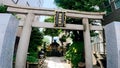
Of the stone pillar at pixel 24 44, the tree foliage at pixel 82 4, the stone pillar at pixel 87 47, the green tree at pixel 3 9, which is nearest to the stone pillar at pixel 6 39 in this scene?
the stone pillar at pixel 24 44

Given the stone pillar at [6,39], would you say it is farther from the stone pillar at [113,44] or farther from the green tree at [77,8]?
the green tree at [77,8]

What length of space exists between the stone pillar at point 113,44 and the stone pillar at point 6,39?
3776mm

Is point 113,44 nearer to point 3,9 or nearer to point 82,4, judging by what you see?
point 82,4

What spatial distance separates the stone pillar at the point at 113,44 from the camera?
274 inches

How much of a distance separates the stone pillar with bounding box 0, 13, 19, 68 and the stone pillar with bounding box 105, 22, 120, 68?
12.4ft

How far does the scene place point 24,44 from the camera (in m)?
8.91

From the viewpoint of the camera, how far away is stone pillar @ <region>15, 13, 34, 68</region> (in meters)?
8.66

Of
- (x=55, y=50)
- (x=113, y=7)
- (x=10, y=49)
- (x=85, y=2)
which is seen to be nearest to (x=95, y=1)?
(x=85, y=2)

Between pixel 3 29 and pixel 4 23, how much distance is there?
22 cm

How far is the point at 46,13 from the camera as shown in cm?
965

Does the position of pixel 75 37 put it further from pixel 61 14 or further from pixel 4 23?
pixel 4 23

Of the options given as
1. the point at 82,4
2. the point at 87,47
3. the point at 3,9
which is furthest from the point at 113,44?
the point at 3,9

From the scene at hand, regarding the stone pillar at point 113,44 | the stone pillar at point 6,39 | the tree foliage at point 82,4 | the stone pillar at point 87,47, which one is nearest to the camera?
the stone pillar at point 6,39

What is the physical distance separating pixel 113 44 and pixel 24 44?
4.06m
